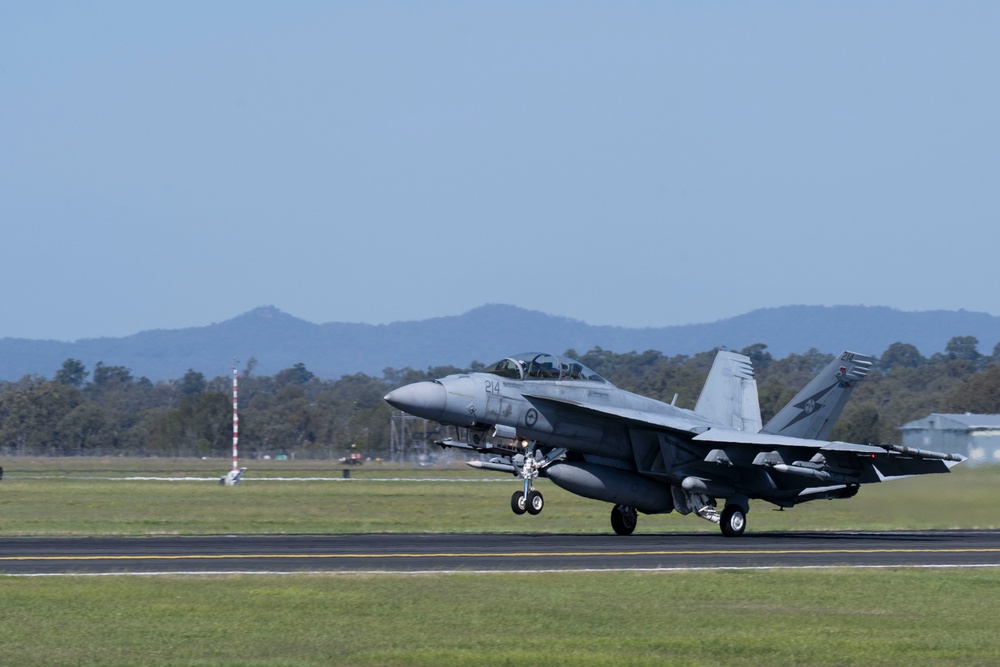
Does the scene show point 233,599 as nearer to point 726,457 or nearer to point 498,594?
point 498,594

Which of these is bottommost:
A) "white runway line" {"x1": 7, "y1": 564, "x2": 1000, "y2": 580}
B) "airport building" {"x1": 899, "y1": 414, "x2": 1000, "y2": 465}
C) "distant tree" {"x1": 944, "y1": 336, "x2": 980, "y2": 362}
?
"white runway line" {"x1": 7, "y1": 564, "x2": 1000, "y2": 580}

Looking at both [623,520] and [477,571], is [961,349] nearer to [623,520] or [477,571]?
[623,520]

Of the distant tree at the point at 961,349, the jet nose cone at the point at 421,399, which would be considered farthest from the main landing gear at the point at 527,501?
the distant tree at the point at 961,349

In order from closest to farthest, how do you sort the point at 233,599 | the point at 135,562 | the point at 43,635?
1. the point at 43,635
2. the point at 233,599
3. the point at 135,562

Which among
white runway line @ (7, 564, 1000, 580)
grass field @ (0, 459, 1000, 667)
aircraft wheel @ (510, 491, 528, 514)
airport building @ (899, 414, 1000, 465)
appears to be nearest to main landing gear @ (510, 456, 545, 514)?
aircraft wheel @ (510, 491, 528, 514)

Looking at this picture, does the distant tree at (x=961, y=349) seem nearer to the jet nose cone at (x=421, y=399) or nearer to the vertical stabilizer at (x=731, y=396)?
the vertical stabilizer at (x=731, y=396)

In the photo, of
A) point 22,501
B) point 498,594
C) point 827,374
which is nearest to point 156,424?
point 22,501

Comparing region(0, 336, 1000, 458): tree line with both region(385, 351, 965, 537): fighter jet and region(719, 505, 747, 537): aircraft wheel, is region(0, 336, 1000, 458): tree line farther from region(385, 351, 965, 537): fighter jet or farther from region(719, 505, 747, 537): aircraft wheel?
region(719, 505, 747, 537): aircraft wheel

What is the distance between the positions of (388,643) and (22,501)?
33179 mm

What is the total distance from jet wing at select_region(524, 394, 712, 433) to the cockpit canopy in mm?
526

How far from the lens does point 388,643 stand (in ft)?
37.8

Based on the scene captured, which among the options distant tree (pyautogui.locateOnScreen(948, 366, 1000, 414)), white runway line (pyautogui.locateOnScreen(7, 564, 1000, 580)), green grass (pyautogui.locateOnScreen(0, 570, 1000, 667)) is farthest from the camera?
distant tree (pyautogui.locateOnScreen(948, 366, 1000, 414))

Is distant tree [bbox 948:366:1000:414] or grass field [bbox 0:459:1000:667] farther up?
distant tree [bbox 948:366:1000:414]

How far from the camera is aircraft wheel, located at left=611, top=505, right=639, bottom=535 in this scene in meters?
25.9
